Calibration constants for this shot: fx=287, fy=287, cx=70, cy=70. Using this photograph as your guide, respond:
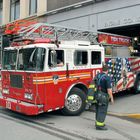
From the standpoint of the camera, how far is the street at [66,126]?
23.4 ft

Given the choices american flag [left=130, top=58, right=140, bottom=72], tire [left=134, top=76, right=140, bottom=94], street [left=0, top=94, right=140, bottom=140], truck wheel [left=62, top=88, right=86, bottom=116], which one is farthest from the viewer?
tire [left=134, top=76, right=140, bottom=94]

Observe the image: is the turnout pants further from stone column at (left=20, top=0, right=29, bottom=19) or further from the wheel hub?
stone column at (left=20, top=0, right=29, bottom=19)

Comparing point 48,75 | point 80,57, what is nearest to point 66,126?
point 48,75

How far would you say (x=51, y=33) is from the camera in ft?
32.5

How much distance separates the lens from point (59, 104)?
8.93 m

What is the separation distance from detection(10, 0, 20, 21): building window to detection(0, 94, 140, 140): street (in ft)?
58.2

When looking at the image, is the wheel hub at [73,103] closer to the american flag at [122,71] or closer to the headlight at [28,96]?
the headlight at [28,96]

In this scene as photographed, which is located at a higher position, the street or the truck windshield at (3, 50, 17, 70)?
the truck windshield at (3, 50, 17, 70)

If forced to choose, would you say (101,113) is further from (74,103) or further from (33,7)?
(33,7)

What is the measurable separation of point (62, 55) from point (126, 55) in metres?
4.63

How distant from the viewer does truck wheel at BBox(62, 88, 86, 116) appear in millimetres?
9281

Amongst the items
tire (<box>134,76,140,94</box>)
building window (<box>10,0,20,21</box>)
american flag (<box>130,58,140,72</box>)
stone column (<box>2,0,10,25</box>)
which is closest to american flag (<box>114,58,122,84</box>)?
american flag (<box>130,58,140,72</box>)

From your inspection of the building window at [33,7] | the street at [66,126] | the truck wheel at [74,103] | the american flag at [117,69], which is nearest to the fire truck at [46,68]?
the truck wheel at [74,103]

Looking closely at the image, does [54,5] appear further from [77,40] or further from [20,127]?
[20,127]
